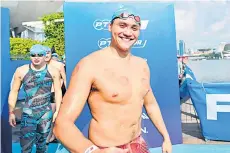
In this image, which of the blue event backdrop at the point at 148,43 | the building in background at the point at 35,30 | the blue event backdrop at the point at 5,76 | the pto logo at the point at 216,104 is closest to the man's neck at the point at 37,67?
the blue event backdrop at the point at 5,76

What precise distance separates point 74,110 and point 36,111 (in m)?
2.54

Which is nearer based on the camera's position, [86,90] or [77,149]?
[77,149]

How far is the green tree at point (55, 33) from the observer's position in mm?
29906

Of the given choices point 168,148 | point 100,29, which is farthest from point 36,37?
point 168,148

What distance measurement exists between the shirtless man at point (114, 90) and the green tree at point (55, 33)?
2769 centimetres

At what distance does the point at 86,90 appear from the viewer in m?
1.74

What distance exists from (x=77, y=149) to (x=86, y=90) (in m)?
0.34

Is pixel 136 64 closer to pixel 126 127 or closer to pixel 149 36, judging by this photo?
pixel 126 127

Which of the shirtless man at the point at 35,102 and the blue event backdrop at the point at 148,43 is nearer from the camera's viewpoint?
the shirtless man at the point at 35,102

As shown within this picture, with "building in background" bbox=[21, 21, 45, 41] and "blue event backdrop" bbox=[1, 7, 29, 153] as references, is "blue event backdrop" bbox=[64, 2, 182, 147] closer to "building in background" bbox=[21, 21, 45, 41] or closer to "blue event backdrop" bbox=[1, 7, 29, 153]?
"blue event backdrop" bbox=[1, 7, 29, 153]

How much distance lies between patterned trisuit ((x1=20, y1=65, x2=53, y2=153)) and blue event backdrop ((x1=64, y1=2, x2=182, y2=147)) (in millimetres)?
868

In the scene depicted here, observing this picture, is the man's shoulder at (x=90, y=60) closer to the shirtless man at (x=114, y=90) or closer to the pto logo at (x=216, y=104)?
the shirtless man at (x=114, y=90)

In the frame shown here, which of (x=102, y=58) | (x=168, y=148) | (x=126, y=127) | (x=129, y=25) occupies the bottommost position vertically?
(x=168, y=148)

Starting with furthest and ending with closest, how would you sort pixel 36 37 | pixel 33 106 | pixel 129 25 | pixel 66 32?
pixel 36 37 < pixel 66 32 < pixel 33 106 < pixel 129 25
